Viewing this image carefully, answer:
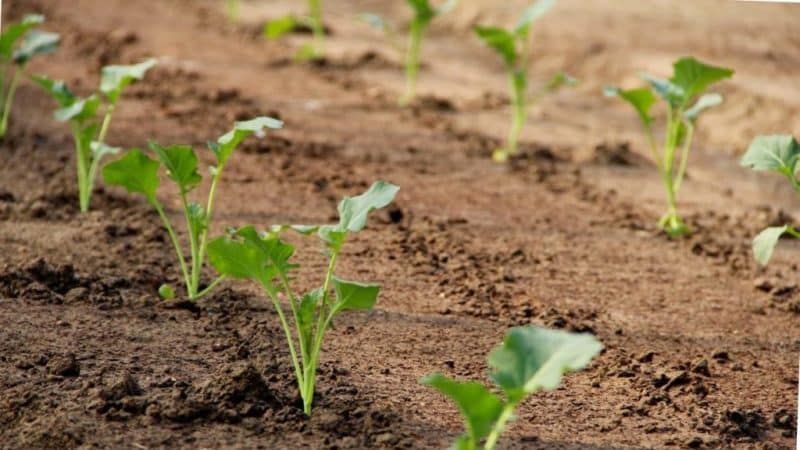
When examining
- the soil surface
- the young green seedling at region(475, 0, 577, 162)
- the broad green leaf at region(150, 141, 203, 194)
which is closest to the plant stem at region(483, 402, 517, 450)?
the soil surface

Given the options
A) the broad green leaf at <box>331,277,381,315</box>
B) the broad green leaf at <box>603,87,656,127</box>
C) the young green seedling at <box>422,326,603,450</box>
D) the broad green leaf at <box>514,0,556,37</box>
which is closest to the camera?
the young green seedling at <box>422,326,603,450</box>

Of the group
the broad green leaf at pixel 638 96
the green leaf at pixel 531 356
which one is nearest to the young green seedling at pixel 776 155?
the broad green leaf at pixel 638 96

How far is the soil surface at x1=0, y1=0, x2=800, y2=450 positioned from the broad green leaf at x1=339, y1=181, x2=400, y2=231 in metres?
0.50

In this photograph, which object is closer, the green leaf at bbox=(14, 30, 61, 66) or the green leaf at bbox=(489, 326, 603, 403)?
the green leaf at bbox=(489, 326, 603, 403)

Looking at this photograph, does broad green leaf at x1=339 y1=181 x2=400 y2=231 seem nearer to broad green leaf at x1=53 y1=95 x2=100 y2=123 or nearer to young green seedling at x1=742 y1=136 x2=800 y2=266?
young green seedling at x1=742 y1=136 x2=800 y2=266

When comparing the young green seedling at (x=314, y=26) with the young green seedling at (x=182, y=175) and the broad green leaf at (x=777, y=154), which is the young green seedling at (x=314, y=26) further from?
the broad green leaf at (x=777, y=154)

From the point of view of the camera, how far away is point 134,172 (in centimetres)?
349

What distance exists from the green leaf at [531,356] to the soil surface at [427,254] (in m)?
0.66

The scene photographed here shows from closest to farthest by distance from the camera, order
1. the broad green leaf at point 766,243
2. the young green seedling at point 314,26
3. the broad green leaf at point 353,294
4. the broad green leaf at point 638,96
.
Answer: the broad green leaf at point 353,294 < the broad green leaf at point 766,243 < the broad green leaf at point 638,96 < the young green seedling at point 314,26

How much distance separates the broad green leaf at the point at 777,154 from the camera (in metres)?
3.36

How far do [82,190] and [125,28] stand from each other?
14.4 feet

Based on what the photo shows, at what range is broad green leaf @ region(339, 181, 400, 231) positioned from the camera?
271 centimetres

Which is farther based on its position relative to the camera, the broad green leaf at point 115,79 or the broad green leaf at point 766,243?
the broad green leaf at point 115,79

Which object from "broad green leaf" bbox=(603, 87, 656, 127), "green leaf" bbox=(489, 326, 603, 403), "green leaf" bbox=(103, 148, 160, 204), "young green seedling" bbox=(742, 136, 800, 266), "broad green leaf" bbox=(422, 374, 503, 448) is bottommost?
"green leaf" bbox=(103, 148, 160, 204)
